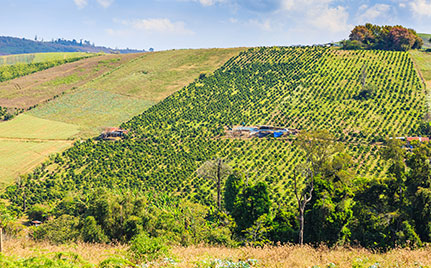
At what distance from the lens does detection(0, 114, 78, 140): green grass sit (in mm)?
98062

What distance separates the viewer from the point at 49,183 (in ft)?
231

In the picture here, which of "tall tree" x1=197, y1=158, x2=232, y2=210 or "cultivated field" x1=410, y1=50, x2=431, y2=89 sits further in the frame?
"cultivated field" x1=410, y1=50, x2=431, y2=89

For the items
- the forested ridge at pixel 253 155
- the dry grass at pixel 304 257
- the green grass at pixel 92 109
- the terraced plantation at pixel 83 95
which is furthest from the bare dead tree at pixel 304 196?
the green grass at pixel 92 109

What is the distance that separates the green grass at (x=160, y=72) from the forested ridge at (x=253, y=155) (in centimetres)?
877

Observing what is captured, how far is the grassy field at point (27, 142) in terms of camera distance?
77625 mm

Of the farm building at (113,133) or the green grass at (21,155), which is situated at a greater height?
the farm building at (113,133)

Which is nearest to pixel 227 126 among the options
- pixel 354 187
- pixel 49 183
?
pixel 49 183

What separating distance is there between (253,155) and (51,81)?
370ft

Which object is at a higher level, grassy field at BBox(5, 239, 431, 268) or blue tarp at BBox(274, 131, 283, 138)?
grassy field at BBox(5, 239, 431, 268)

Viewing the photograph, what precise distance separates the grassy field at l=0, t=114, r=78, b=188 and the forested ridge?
15.2 feet

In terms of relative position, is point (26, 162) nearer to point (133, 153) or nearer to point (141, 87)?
point (133, 153)

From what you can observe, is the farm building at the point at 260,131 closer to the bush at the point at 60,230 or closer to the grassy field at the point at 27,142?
the grassy field at the point at 27,142

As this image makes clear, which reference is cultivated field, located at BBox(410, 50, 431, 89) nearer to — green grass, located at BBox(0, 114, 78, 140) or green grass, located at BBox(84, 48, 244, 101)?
green grass, located at BBox(84, 48, 244, 101)

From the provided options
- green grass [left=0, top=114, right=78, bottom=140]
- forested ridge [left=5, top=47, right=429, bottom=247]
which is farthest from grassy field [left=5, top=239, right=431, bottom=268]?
green grass [left=0, top=114, right=78, bottom=140]
